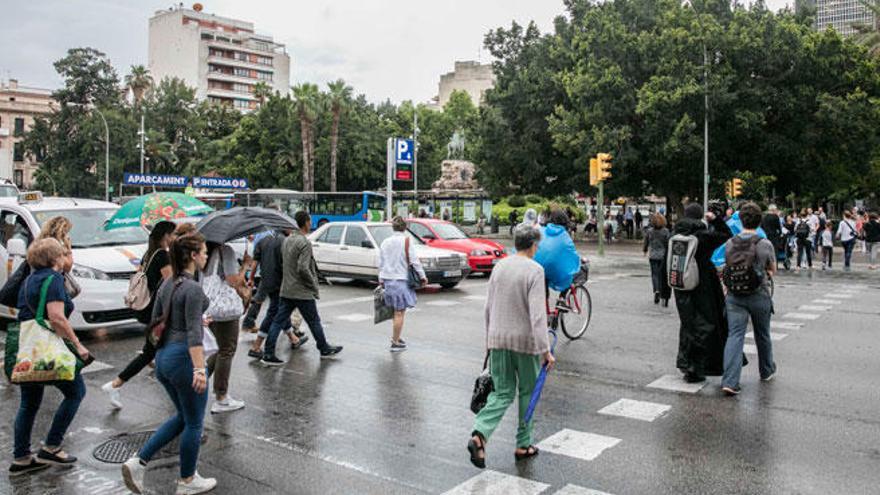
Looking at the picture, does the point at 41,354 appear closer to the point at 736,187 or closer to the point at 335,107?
the point at 736,187

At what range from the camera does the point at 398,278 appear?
30.2 ft

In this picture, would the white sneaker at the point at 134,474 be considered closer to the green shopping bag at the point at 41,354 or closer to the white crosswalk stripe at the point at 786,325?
the green shopping bag at the point at 41,354

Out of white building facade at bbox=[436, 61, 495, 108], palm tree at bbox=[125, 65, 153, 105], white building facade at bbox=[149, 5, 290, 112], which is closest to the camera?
palm tree at bbox=[125, 65, 153, 105]

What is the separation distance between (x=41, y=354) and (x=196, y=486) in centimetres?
139

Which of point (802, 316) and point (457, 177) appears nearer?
point (802, 316)

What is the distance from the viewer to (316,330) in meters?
8.58

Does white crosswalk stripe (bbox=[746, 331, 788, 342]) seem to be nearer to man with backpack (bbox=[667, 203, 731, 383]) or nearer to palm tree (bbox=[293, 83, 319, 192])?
man with backpack (bbox=[667, 203, 731, 383])

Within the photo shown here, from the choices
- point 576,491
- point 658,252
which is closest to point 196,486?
point 576,491

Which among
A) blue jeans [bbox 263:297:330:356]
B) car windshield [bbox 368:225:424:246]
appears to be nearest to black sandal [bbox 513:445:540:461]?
blue jeans [bbox 263:297:330:356]

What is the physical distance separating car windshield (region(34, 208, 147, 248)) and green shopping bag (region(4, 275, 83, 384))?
5743 millimetres

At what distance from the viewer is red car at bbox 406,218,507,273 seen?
18252 mm

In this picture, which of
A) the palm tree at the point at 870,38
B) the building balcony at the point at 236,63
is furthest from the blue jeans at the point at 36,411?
the building balcony at the point at 236,63

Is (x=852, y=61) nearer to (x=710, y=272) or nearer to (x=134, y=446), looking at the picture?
(x=710, y=272)

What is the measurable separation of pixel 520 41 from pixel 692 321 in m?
37.6
